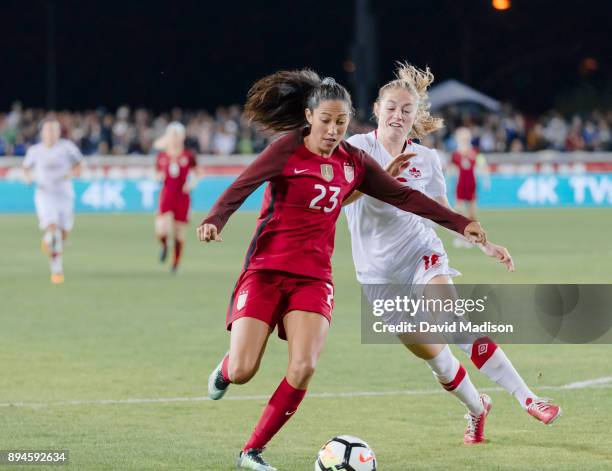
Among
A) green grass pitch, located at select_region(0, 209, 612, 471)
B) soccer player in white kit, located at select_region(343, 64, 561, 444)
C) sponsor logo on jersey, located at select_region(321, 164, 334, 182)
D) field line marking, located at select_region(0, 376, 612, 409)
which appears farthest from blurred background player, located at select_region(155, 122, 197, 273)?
sponsor logo on jersey, located at select_region(321, 164, 334, 182)

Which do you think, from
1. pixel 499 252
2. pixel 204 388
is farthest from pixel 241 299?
pixel 204 388

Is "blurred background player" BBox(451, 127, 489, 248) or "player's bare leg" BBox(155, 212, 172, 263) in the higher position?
"blurred background player" BBox(451, 127, 489, 248)

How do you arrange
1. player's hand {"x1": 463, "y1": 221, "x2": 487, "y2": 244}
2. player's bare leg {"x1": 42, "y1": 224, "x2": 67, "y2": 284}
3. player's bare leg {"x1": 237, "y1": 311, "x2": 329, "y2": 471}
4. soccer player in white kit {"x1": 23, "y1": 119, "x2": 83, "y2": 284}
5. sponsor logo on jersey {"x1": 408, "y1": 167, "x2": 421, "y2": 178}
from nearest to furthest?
1. player's bare leg {"x1": 237, "y1": 311, "x2": 329, "y2": 471}
2. player's hand {"x1": 463, "y1": 221, "x2": 487, "y2": 244}
3. sponsor logo on jersey {"x1": 408, "y1": 167, "x2": 421, "y2": 178}
4. player's bare leg {"x1": 42, "y1": 224, "x2": 67, "y2": 284}
5. soccer player in white kit {"x1": 23, "y1": 119, "x2": 83, "y2": 284}

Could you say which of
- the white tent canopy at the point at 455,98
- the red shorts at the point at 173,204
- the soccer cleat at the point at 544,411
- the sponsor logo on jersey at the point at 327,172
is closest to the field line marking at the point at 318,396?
the soccer cleat at the point at 544,411

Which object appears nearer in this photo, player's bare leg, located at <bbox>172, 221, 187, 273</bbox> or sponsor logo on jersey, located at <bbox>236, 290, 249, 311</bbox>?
sponsor logo on jersey, located at <bbox>236, 290, 249, 311</bbox>

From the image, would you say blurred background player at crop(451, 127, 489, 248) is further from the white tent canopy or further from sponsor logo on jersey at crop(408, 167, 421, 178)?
the white tent canopy

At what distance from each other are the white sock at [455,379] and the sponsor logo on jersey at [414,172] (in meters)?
1.10

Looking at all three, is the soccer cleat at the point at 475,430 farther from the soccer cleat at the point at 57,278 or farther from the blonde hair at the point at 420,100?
the soccer cleat at the point at 57,278

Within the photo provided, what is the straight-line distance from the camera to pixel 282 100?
7473mm

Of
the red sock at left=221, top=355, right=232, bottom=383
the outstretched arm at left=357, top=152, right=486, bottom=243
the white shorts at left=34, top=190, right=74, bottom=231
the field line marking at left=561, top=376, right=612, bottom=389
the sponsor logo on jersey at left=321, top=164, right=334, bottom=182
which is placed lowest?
the field line marking at left=561, top=376, right=612, bottom=389

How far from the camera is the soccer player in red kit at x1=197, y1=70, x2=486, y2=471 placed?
694cm

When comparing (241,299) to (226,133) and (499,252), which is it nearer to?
(499,252)

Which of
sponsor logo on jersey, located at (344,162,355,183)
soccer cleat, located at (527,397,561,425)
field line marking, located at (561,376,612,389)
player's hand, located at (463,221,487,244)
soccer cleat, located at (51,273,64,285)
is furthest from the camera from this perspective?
soccer cleat, located at (51,273,64,285)

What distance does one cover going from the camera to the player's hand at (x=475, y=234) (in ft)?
24.0
